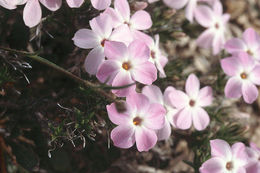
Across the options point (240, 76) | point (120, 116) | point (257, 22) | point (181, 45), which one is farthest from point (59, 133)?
point (257, 22)

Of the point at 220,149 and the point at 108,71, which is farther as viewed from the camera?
the point at 220,149

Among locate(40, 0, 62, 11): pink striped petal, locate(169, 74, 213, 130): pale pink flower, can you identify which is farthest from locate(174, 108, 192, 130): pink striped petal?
locate(40, 0, 62, 11): pink striped petal

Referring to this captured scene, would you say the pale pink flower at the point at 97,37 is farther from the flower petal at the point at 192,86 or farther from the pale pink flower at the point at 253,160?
the pale pink flower at the point at 253,160

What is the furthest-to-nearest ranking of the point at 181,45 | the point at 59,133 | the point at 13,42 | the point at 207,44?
1. the point at 181,45
2. the point at 207,44
3. the point at 13,42
4. the point at 59,133

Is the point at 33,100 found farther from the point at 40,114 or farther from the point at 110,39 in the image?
the point at 110,39

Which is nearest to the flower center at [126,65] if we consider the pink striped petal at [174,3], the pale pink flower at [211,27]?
the pink striped petal at [174,3]

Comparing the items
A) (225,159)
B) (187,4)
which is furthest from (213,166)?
(187,4)

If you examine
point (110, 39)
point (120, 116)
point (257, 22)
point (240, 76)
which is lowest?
point (257, 22)

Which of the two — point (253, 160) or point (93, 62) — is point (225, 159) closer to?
point (253, 160)
